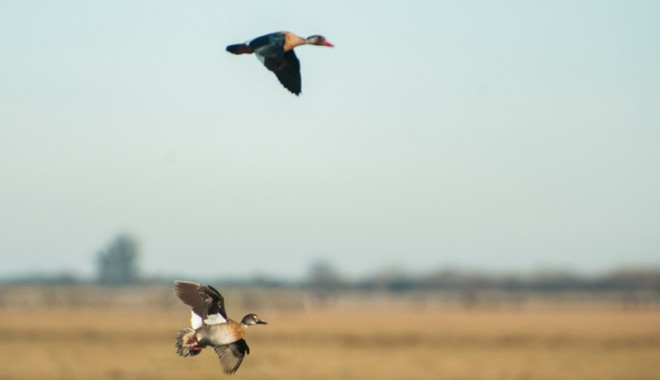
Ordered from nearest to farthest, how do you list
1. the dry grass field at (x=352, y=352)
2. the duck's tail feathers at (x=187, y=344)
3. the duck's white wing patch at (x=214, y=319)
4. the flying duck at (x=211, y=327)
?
Answer: the duck's tail feathers at (x=187, y=344)
the flying duck at (x=211, y=327)
the duck's white wing patch at (x=214, y=319)
the dry grass field at (x=352, y=352)

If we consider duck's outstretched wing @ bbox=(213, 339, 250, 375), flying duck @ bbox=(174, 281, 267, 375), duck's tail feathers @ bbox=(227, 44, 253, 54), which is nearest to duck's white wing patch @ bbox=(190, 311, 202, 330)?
flying duck @ bbox=(174, 281, 267, 375)

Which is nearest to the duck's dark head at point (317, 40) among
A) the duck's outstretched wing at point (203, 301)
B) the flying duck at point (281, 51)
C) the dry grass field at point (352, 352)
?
the flying duck at point (281, 51)

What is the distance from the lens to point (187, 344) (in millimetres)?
4918

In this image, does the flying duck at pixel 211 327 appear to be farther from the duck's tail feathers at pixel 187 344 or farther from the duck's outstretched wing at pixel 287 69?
the duck's outstretched wing at pixel 287 69

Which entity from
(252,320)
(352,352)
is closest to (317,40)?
(252,320)

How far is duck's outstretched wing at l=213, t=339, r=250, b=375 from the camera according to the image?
4.86 metres

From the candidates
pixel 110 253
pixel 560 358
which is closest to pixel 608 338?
pixel 560 358

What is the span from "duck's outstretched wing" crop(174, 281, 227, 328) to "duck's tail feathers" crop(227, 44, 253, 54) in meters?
1.10

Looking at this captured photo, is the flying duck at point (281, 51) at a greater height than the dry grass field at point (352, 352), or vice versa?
the flying duck at point (281, 51)

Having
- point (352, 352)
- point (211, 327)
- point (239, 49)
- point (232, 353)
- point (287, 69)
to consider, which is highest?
point (239, 49)

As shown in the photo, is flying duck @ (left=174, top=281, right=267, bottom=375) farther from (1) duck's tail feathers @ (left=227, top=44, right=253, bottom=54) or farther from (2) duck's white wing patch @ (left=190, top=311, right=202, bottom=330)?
(1) duck's tail feathers @ (left=227, top=44, right=253, bottom=54)

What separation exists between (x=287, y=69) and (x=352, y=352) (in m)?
42.7

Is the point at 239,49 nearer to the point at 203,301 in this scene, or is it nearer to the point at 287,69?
the point at 287,69

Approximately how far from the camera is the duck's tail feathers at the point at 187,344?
4.79 metres
